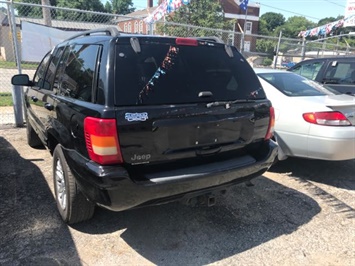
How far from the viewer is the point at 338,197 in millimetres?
4266

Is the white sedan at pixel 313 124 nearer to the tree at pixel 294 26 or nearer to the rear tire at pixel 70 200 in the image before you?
the rear tire at pixel 70 200

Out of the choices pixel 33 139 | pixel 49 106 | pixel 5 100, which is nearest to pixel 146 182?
pixel 49 106

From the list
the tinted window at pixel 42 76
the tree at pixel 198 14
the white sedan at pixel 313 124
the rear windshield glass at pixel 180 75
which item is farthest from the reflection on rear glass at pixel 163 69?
the tree at pixel 198 14

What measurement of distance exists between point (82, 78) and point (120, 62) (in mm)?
504

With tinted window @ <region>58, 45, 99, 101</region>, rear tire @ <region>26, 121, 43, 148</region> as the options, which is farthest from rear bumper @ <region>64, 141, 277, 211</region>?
rear tire @ <region>26, 121, 43, 148</region>

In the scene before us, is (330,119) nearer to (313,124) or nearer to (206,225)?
(313,124)

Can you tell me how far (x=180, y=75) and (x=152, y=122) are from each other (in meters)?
0.58

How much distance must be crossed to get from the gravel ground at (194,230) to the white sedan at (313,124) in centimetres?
55

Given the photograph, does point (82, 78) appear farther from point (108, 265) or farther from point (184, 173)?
point (108, 265)

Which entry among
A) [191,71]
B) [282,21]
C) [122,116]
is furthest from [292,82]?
[282,21]

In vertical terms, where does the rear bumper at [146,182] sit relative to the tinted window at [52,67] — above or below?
below

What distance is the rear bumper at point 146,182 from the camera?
255 cm

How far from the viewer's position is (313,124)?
4301 millimetres

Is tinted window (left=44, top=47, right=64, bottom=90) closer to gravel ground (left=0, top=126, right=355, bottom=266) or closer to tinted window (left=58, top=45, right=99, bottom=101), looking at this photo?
tinted window (left=58, top=45, right=99, bottom=101)
